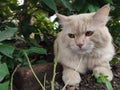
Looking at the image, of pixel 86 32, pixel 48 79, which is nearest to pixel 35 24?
pixel 48 79

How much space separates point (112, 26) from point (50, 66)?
2.39 ft

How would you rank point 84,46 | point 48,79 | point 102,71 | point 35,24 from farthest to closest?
point 35,24, point 48,79, point 102,71, point 84,46

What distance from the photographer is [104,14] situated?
6.29 ft

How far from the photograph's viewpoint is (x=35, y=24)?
2.58 metres

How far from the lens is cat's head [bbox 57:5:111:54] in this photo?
6.19ft

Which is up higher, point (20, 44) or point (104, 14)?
point (104, 14)

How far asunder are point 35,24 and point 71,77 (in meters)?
0.79

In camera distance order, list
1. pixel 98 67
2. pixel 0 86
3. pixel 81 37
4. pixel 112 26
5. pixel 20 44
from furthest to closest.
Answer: pixel 112 26 → pixel 20 44 → pixel 98 67 → pixel 81 37 → pixel 0 86

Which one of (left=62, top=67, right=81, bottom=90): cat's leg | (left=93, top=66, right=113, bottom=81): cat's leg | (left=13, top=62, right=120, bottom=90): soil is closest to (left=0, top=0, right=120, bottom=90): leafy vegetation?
(left=13, top=62, right=120, bottom=90): soil

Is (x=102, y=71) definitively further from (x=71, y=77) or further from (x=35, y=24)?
(x=35, y=24)

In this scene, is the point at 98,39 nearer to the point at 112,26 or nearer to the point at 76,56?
the point at 76,56

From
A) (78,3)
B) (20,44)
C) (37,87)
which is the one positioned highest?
(78,3)

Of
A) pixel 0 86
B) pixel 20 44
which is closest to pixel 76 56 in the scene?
pixel 20 44

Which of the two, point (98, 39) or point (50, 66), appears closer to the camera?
point (98, 39)
